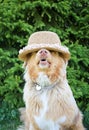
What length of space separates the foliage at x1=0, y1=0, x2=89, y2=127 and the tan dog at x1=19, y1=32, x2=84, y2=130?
1.59 meters

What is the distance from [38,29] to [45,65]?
2.42 m

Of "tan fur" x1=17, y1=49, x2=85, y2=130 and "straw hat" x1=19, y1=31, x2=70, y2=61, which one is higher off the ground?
"straw hat" x1=19, y1=31, x2=70, y2=61

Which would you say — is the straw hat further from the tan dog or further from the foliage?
the foliage

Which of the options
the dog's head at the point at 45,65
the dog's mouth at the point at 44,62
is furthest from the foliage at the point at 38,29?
the dog's mouth at the point at 44,62

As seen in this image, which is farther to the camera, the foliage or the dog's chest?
the foliage

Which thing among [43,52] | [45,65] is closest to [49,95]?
[45,65]

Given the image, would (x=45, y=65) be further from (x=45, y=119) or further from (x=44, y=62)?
(x=45, y=119)

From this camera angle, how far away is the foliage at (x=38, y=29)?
6.59 meters

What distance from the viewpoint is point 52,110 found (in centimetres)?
474

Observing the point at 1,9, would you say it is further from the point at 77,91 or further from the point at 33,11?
the point at 77,91

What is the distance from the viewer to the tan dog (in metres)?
4.59

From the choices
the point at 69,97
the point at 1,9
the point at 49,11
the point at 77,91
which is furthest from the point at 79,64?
the point at 69,97

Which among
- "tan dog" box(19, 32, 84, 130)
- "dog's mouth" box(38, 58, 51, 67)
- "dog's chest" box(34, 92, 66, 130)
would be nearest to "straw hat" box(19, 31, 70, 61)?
"tan dog" box(19, 32, 84, 130)

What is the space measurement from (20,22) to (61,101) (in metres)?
2.21
